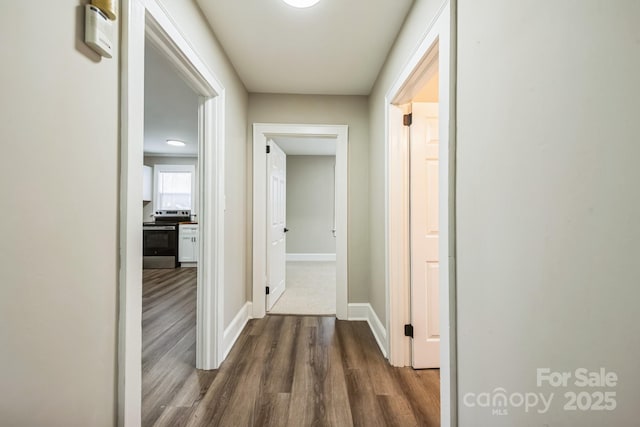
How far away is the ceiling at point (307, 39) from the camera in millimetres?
1636

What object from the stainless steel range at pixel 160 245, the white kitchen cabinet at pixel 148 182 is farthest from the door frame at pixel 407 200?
the white kitchen cabinet at pixel 148 182

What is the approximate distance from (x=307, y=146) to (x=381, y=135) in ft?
11.5

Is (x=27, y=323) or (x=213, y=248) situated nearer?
(x=27, y=323)

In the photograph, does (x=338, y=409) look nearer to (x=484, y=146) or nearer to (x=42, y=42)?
(x=484, y=146)

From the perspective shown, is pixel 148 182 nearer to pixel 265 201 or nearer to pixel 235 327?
pixel 265 201

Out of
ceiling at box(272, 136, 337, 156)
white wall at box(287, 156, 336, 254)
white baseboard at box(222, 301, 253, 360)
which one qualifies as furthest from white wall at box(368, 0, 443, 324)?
white wall at box(287, 156, 336, 254)

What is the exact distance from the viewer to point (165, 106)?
338 cm

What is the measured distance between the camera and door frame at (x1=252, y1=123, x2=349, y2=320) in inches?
108

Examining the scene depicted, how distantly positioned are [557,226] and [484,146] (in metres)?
0.38

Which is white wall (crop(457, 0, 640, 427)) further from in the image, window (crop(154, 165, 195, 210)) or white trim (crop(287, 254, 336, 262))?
window (crop(154, 165, 195, 210))

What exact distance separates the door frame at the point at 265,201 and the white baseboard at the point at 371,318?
89 mm

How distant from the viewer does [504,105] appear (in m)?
0.80

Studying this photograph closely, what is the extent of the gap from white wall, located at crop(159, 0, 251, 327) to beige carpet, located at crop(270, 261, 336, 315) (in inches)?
27.6

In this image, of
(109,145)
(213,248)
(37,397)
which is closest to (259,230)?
(213,248)
